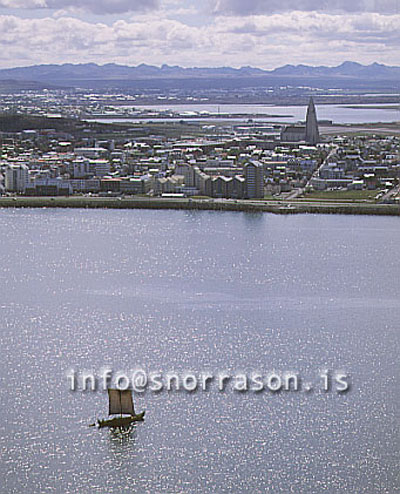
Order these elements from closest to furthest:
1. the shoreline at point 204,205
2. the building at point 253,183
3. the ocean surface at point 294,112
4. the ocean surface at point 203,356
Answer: the ocean surface at point 203,356 < the shoreline at point 204,205 < the building at point 253,183 < the ocean surface at point 294,112

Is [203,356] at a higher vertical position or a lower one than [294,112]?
lower

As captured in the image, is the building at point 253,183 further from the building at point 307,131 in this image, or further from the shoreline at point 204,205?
the building at point 307,131

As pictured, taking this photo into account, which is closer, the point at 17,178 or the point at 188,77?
the point at 17,178

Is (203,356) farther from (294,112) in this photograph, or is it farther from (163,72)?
(163,72)

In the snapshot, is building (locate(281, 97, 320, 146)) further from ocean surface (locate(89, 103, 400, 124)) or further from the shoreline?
the shoreline

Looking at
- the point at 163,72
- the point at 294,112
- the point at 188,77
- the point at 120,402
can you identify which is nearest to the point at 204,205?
the point at 120,402

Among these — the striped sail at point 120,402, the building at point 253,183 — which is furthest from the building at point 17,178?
the striped sail at point 120,402

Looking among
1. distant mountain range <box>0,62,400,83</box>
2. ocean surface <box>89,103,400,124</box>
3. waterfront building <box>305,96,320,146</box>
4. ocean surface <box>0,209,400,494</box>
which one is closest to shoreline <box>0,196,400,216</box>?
ocean surface <box>0,209,400,494</box>

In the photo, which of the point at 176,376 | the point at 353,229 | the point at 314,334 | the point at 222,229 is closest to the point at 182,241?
the point at 222,229
